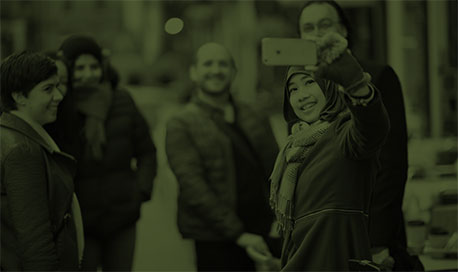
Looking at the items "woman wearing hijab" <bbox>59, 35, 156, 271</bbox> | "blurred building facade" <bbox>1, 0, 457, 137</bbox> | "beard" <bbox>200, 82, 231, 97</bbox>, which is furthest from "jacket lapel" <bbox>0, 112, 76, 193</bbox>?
"blurred building facade" <bbox>1, 0, 457, 137</bbox>

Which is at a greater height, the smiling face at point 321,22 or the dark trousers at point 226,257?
the smiling face at point 321,22

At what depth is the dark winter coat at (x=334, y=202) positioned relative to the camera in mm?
1572

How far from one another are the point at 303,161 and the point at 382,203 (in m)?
0.42

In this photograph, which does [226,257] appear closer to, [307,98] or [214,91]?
[214,91]

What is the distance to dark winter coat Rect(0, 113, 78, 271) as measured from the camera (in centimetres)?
189

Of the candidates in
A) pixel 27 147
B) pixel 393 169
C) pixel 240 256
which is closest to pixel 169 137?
pixel 240 256

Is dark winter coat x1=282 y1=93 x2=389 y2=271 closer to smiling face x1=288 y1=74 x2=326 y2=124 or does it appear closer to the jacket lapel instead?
smiling face x1=288 y1=74 x2=326 y2=124

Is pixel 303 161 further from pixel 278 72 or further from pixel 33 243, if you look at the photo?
pixel 33 243

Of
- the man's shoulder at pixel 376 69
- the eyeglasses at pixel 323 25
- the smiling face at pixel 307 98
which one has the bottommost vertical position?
the smiling face at pixel 307 98

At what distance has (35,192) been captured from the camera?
1900 millimetres

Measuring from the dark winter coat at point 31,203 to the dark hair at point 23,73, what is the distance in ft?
0.25

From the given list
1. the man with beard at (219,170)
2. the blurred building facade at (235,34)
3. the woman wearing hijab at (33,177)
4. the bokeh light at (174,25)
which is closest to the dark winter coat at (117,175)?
the man with beard at (219,170)

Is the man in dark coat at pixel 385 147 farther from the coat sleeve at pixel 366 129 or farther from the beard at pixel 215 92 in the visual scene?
the beard at pixel 215 92

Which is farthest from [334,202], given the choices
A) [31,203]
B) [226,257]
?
[226,257]
